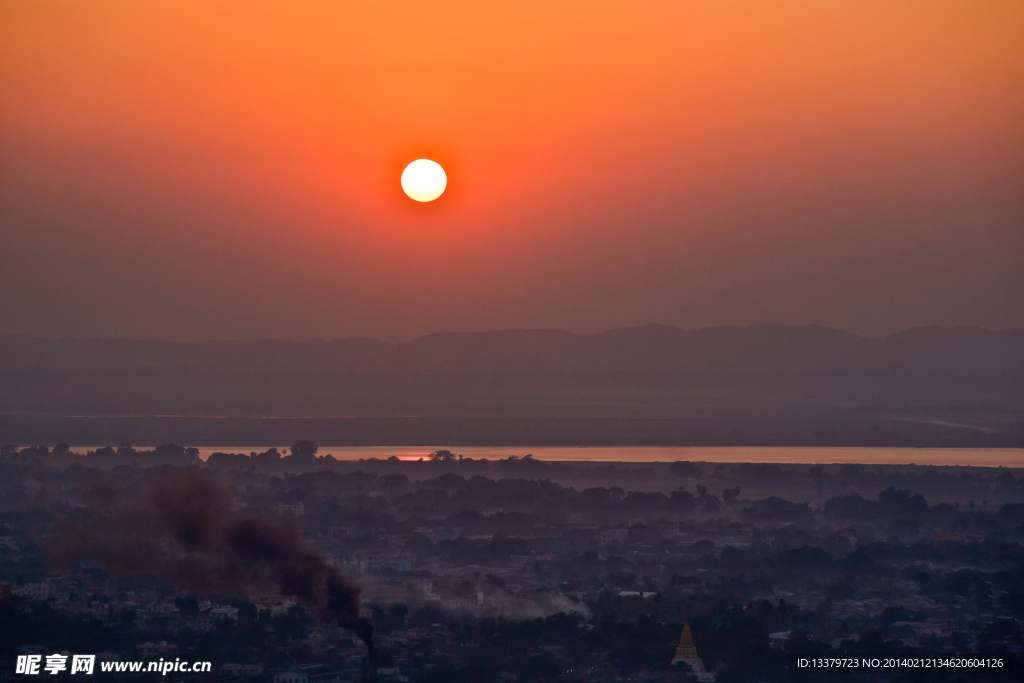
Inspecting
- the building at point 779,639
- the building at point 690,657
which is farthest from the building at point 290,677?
the building at point 779,639

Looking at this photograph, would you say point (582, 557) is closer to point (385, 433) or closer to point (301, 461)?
point (301, 461)

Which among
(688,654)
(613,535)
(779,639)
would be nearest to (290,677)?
(688,654)

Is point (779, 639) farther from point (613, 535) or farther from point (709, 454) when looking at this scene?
point (709, 454)

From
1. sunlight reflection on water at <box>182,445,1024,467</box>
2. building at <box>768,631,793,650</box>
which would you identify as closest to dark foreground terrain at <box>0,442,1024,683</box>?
building at <box>768,631,793,650</box>

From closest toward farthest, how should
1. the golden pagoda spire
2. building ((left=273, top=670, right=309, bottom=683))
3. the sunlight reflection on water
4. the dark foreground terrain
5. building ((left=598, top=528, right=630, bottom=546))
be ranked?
building ((left=273, top=670, right=309, bottom=683)), the golden pagoda spire, the dark foreground terrain, building ((left=598, top=528, right=630, bottom=546)), the sunlight reflection on water

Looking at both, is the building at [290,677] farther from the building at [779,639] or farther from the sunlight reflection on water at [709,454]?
the sunlight reflection on water at [709,454]

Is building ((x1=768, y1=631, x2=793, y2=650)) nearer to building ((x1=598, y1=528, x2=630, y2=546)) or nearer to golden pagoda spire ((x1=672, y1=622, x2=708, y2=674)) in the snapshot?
golden pagoda spire ((x1=672, y1=622, x2=708, y2=674))

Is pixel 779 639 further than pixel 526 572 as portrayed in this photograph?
No
